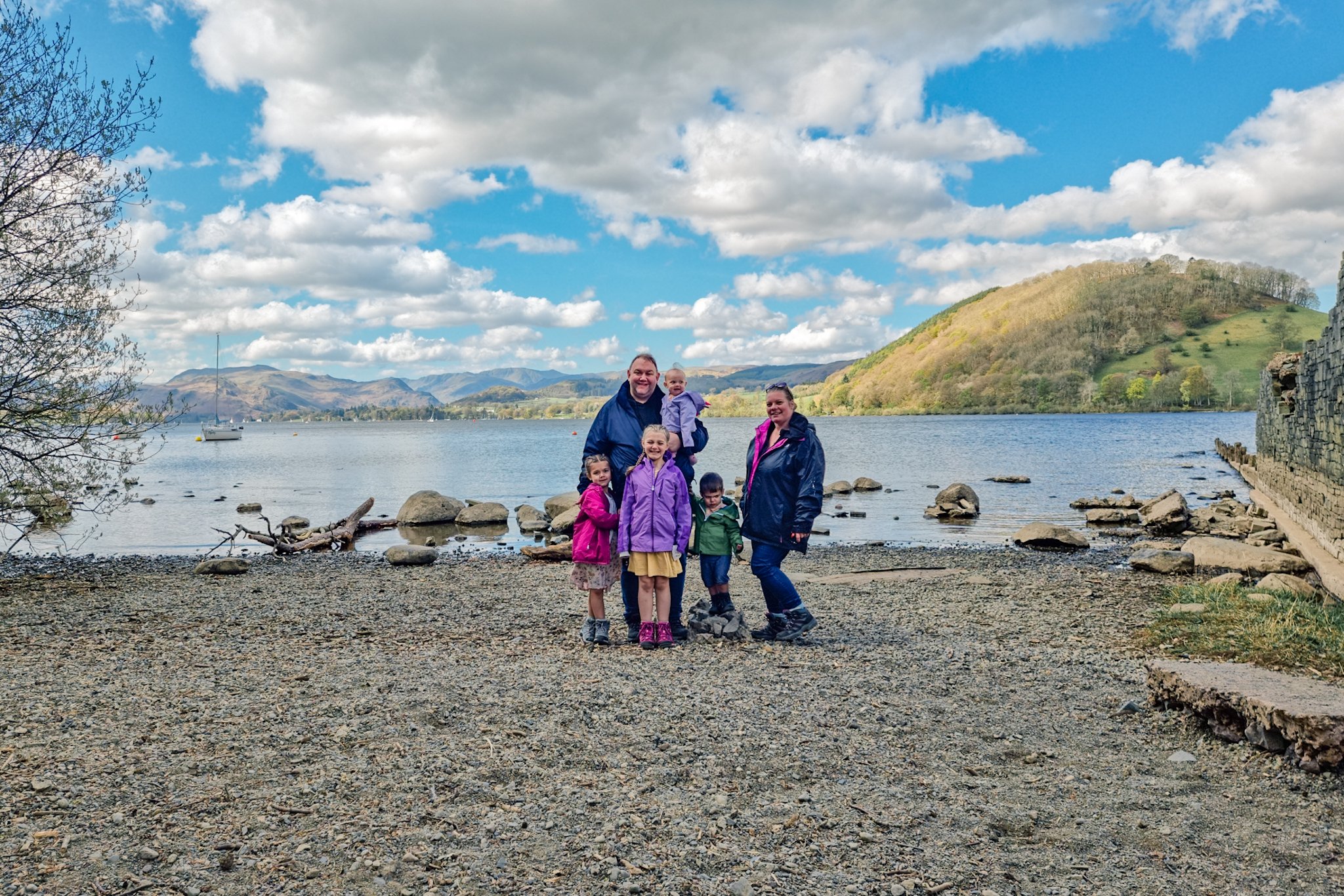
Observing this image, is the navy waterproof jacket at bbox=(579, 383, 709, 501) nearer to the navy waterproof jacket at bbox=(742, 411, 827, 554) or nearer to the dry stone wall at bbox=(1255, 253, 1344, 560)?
the navy waterproof jacket at bbox=(742, 411, 827, 554)

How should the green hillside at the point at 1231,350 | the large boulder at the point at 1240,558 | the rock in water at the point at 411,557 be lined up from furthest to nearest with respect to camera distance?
1. the green hillside at the point at 1231,350
2. the rock in water at the point at 411,557
3. the large boulder at the point at 1240,558

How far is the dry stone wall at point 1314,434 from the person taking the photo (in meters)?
17.1

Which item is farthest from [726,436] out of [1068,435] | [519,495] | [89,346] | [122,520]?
[89,346]

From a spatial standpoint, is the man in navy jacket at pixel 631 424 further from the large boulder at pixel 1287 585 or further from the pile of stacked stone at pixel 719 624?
the large boulder at pixel 1287 585

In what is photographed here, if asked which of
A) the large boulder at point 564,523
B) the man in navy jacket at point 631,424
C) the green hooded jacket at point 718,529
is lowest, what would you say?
the large boulder at point 564,523

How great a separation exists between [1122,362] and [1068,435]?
106m

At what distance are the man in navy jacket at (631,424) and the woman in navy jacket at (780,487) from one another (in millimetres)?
687

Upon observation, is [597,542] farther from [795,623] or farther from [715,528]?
[795,623]

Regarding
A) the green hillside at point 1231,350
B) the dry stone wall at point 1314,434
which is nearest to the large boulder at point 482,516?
the dry stone wall at point 1314,434

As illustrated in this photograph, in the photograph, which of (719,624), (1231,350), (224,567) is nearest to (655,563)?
(719,624)

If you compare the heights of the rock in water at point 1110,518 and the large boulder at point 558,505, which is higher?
the large boulder at point 558,505

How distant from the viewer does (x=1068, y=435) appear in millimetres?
96062

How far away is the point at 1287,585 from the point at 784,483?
692cm

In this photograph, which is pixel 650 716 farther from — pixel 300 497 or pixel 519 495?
pixel 300 497
